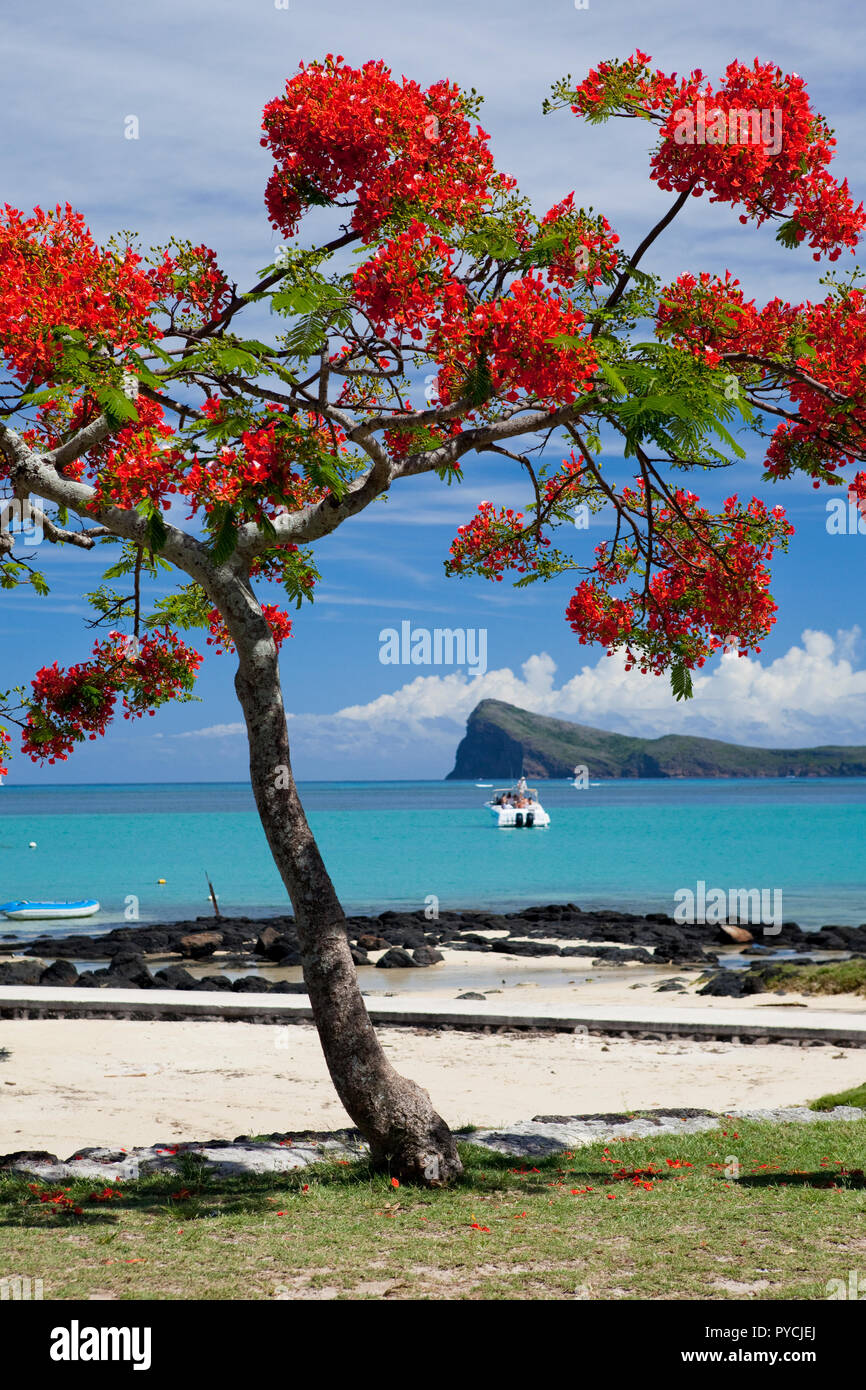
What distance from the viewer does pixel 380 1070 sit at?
8453mm

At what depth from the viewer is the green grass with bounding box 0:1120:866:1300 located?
597 centimetres

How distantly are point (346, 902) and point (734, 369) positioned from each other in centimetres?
4022

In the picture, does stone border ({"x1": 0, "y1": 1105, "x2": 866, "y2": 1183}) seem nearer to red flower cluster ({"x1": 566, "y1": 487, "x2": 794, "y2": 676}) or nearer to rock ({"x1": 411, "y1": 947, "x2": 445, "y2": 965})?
red flower cluster ({"x1": 566, "y1": 487, "x2": 794, "y2": 676})

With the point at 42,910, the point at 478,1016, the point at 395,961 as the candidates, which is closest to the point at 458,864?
the point at 42,910

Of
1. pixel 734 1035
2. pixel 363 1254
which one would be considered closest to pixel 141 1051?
pixel 734 1035

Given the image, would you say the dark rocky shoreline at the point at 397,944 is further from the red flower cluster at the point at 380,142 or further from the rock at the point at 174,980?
the red flower cluster at the point at 380,142

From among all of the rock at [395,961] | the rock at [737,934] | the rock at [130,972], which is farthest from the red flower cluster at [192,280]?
the rock at [737,934]

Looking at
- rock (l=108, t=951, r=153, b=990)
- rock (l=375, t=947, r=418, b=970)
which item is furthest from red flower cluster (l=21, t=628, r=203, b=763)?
rock (l=375, t=947, r=418, b=970)

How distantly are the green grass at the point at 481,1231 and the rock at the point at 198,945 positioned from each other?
21.8 m

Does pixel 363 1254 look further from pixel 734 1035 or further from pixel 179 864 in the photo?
pixel 179 864

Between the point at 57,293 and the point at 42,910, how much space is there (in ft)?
119

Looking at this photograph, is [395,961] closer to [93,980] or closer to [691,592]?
[93,980]

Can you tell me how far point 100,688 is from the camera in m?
10.8

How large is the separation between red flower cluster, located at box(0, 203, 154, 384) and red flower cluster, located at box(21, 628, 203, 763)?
10.3 feet
